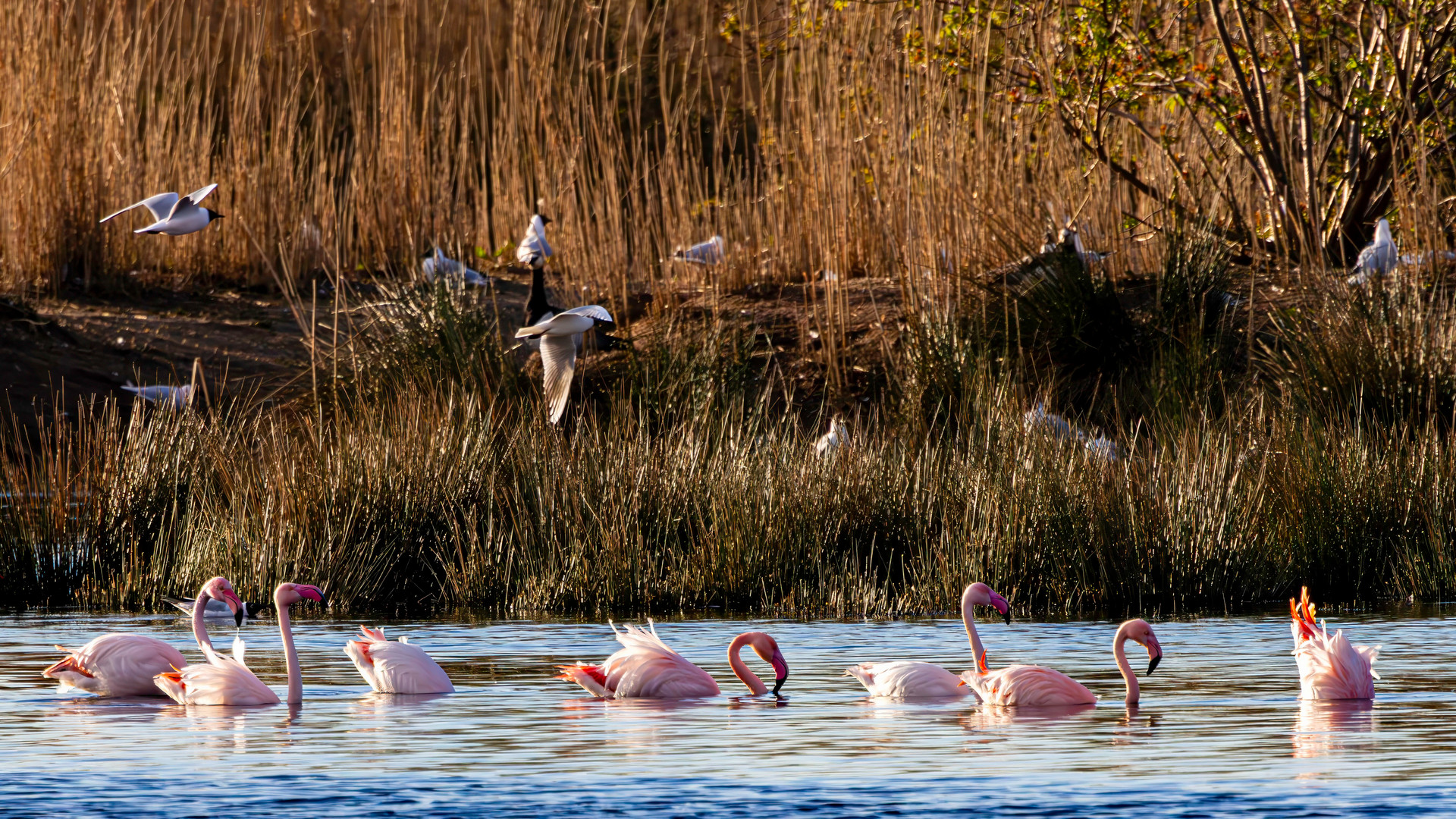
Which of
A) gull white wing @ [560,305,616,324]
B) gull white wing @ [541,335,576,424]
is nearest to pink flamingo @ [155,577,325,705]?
gull white wing @ [560,305,616,324]

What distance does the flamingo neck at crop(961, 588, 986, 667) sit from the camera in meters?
7.13

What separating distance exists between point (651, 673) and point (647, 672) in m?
0.02

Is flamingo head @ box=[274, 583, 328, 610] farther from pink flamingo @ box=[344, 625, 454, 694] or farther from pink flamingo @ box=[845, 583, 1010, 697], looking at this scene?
pink flamingo @ box=[845, 583, 1010, 697]

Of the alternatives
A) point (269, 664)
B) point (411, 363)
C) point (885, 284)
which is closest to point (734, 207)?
point (885, 284)

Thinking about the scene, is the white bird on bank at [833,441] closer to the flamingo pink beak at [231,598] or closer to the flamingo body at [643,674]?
the flamingo body at [643,674]

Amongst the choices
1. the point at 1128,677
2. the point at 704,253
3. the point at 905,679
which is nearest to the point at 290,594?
the point at 905,679

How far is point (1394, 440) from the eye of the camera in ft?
34.0

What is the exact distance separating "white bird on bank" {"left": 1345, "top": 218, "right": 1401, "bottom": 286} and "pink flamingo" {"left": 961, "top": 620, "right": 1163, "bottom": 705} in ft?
22.4

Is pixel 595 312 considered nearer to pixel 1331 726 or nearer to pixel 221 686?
pixel 221 686

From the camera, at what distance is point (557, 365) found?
38.2 feet

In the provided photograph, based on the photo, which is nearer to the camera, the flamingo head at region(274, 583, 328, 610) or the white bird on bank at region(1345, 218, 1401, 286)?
the flamingo head at region(274, 583, 328, 610)

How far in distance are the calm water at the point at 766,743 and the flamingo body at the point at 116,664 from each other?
3.0 inches

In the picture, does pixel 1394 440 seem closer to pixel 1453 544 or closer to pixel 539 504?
pixel 1453 544

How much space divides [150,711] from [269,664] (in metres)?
1.04
